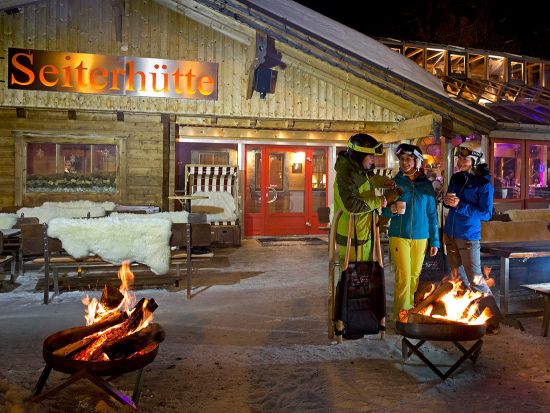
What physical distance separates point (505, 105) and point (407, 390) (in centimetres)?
1405

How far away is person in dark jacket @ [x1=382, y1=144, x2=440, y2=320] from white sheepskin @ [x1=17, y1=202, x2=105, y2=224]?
268 inches

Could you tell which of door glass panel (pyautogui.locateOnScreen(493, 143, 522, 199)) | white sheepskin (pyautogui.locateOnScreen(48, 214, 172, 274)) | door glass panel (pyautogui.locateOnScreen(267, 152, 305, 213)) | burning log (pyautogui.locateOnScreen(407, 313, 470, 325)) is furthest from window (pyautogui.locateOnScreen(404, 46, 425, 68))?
burning log (pyautogui.locateOnScreen(407, 313, 470, 325))

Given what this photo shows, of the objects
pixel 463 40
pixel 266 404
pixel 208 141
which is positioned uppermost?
pixel 463 40

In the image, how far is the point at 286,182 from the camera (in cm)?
1452

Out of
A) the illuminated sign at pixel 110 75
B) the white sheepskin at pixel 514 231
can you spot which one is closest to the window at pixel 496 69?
the white sheepskin at pixel 514 231

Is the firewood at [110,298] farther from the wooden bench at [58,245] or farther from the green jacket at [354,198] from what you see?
the wooden bench at [58,245]

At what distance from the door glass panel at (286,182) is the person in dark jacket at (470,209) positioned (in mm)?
8603

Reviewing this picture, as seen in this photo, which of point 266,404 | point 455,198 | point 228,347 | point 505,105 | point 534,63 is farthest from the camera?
point 534,63

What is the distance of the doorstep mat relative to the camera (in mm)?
13000

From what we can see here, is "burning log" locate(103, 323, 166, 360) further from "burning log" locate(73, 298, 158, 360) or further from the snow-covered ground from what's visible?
the snow-covered ground

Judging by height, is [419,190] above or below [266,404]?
above

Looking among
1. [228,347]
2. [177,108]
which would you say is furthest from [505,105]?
[228,347]

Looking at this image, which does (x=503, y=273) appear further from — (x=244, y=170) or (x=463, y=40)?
(x=463, y=40)

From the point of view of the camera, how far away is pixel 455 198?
573 centimetres
